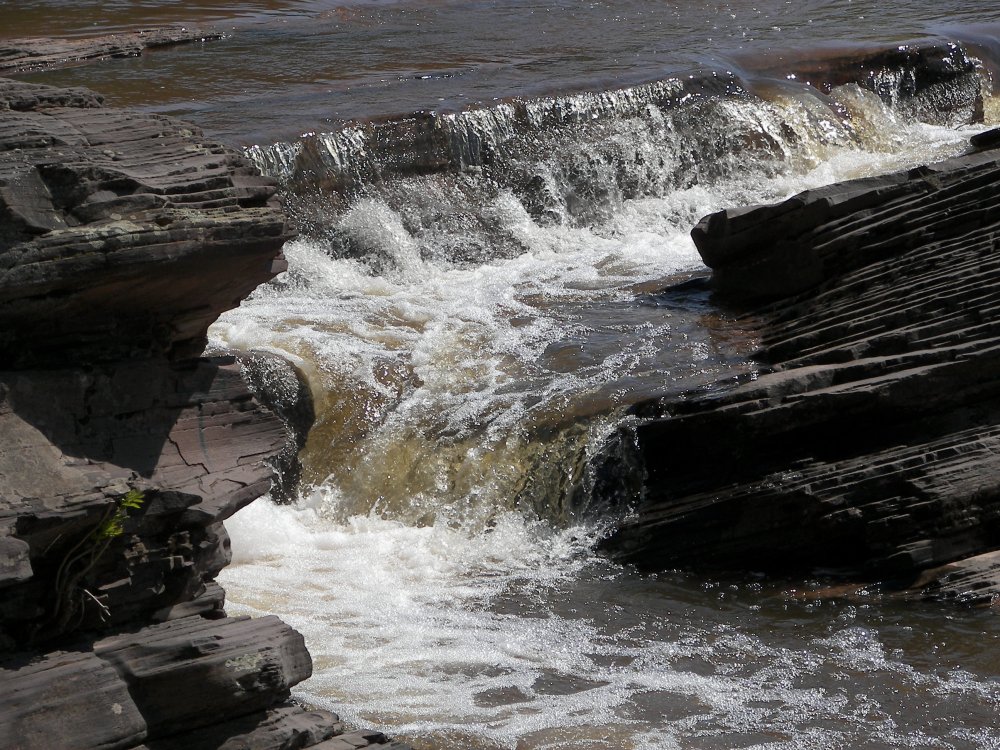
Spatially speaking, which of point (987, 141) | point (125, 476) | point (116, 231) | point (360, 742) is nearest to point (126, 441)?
point (125, 476)

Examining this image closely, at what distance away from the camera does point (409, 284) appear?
11.6 meters

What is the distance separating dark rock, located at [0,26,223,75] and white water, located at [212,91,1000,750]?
561 cm

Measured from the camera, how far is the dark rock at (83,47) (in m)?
15.4

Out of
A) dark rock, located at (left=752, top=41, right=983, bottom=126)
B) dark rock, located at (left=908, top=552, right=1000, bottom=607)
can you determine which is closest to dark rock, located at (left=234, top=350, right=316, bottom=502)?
dark rock, located at (left=908, top=552, right=1000, bottom=607)

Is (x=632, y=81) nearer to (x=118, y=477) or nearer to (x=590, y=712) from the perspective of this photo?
(x=590, y=712)

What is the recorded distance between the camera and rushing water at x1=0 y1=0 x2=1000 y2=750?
19.0 ft

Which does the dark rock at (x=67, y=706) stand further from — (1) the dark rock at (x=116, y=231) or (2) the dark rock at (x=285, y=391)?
(2) the dark rock at (x=285, y=391)

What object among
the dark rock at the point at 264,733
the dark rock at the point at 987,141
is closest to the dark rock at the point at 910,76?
the dark rock at the point at 987,141

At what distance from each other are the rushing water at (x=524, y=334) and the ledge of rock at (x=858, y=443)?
0.27 meters

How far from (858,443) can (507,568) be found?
199 cm

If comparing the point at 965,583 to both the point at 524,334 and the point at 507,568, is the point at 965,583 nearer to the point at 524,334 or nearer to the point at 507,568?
the point at 507,568

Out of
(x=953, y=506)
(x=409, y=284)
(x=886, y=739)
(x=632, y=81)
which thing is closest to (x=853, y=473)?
(x=953, y=506)

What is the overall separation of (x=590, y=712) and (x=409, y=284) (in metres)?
6.47

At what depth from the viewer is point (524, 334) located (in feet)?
32.7
